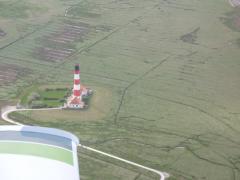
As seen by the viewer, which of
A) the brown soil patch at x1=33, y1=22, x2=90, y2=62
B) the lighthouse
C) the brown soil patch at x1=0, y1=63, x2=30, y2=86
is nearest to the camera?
the lighthouse

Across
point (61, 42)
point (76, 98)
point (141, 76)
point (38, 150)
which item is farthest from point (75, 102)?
point (38, 150)

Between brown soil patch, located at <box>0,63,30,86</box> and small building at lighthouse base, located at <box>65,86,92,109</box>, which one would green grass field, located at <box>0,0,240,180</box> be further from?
small building at lighthouse base, located at <box>65,86,92,109</box>

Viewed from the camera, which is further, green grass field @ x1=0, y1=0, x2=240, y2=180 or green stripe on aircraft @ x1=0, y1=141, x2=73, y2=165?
green grass field @ x1=0, y1=0, x2=240, y2=180

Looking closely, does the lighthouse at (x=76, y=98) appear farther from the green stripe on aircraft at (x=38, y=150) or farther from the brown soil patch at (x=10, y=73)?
the green stripe on aircraft at (x=38, y=150)

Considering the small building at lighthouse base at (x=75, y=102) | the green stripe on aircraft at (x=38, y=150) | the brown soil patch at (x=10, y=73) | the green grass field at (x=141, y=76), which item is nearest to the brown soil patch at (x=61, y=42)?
the green grass field at (x=141, y=76)

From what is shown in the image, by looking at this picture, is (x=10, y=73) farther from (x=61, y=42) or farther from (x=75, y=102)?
(x=75, y=102)

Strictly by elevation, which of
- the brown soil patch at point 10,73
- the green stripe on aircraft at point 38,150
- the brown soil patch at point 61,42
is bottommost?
the brown soil patch at point 10,73

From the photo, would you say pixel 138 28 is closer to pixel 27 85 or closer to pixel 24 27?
pixel 24 27

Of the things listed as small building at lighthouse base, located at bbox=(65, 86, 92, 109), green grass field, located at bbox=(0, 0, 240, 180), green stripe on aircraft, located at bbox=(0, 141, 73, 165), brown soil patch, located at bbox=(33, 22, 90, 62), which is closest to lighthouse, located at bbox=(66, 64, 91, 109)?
small building at lighthouse base, located at bbox=(65, 86, 92, 109)

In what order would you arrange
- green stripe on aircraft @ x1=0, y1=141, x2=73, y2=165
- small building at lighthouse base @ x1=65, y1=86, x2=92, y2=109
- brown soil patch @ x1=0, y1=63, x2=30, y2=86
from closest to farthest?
green stripe on aircraft @ x1=0, y1=141, x2=73, y2=165 < small building at lighthouse base @ x1=65, y1=86, x2=92, y2=109 < brown soil patch @ x1=0, y1=63, x2=30, y2=86

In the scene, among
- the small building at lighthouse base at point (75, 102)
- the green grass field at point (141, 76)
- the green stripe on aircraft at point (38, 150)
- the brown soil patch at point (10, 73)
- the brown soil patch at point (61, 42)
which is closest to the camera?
the green stripe on aircraft at point (38, 150)
